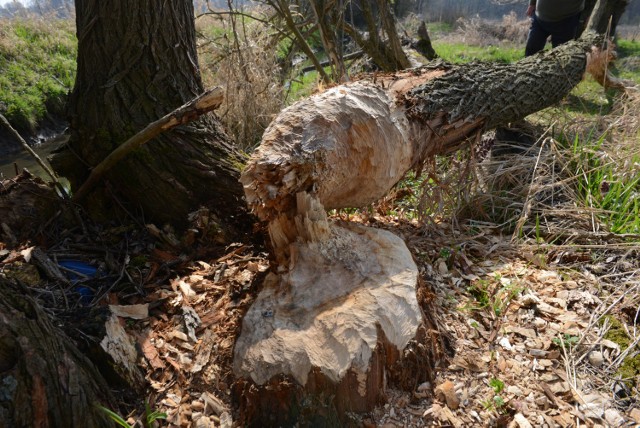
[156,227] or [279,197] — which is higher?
[279,197]

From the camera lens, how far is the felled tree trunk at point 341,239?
1.48m

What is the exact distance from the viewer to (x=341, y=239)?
1.97 meters

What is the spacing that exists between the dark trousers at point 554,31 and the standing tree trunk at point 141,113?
4.35 m

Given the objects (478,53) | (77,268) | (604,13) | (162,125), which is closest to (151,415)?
(77,268)

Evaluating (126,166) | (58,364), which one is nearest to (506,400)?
(58,364)

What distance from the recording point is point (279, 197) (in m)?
1.82

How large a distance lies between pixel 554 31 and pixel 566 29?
4.8 inches

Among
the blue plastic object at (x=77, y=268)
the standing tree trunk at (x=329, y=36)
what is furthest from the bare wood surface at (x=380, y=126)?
the standing tree trunk at (x=329, y=36)

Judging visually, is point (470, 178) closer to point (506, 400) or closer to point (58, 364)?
point (506, 400)

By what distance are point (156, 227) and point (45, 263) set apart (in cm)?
56

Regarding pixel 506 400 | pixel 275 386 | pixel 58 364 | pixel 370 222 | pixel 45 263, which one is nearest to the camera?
pixel 58 364

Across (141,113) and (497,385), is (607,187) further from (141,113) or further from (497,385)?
(141,113)

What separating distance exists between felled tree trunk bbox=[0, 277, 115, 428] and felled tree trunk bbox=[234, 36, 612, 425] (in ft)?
1.68

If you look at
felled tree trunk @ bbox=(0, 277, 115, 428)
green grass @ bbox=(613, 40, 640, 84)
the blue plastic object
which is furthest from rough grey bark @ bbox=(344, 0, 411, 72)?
felled tree trunk @ bbox=(0, 277, 115, 428)
